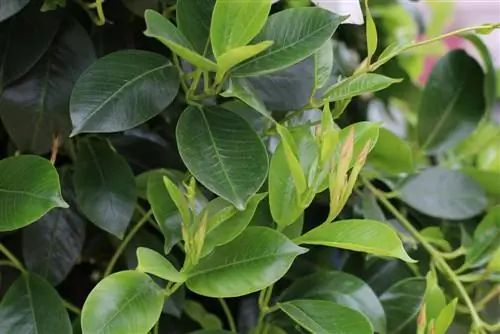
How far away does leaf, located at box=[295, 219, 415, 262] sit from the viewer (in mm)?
350

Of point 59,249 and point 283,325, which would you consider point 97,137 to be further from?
point 283,325

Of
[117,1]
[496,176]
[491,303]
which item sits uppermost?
[117,1]

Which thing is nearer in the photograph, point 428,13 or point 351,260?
point 351,260

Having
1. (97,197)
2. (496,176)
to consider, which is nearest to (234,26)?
(97,197)

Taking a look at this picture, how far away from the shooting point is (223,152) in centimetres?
37

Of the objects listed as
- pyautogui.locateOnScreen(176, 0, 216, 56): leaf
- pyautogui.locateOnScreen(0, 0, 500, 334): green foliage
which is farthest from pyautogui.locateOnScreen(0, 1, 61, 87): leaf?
pyautogui.locateOnScreen(176, 0, 216, 56): leaf

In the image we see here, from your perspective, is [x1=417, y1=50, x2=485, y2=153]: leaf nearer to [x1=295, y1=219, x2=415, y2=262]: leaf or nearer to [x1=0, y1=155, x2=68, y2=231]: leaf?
[x1=295, y1=219, x2=415, y2=262]: leaf

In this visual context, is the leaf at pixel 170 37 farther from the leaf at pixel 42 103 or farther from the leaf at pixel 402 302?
the leaf at pixel 402 302

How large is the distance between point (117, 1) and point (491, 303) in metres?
0.40

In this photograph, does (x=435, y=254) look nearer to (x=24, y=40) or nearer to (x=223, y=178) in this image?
(x=223, y=178)

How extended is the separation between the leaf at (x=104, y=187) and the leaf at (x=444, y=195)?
0.77 ft

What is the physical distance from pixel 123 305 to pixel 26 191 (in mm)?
82

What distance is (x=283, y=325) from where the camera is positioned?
1.48 ft

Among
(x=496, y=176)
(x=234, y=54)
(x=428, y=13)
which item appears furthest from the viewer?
(x=428, y=13)
